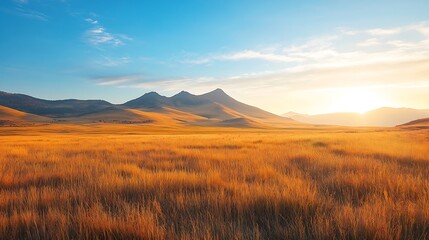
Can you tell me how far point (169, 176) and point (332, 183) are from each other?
3379 mm

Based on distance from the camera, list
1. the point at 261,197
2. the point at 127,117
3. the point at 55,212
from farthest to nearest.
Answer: the point at 127,117
the point at 261,197
the point at 55,212

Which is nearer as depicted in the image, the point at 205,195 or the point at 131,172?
the point at 205,195

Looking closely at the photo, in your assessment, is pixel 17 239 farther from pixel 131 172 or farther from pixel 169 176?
pixel 131 172

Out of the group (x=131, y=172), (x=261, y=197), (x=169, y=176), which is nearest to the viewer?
(x=261, y=197)

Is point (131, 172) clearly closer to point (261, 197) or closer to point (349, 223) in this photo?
point (261, 197)

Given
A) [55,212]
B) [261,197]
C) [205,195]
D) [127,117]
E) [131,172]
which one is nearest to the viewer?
[55,212]

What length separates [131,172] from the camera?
7.78 m

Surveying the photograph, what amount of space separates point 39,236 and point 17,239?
11.5 inches

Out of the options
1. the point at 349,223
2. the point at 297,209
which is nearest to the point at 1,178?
the point at 297,209

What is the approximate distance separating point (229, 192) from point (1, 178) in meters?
5.38

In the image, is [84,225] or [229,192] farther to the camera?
[229,192]

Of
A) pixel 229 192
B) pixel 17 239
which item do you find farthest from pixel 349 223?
pixel 17 239

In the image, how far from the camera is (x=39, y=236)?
3305 millimetres

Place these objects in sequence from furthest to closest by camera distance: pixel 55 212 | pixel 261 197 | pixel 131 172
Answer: pixel 131 172, pixel 261 197, pixel 55 212
